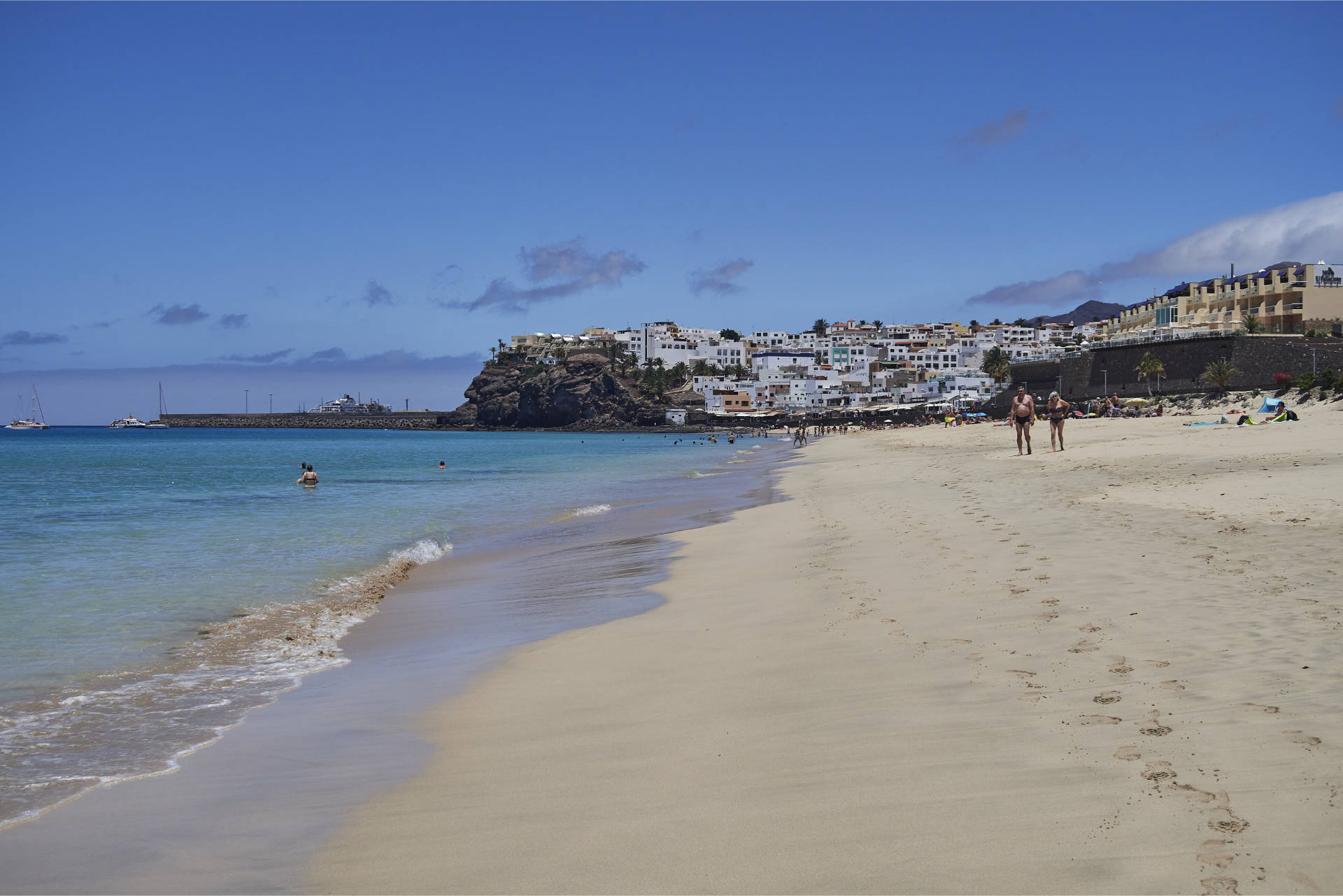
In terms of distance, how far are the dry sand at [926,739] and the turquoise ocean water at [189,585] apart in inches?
77.1

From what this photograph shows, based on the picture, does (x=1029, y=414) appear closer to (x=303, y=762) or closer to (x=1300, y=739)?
(x=1300, y=739)

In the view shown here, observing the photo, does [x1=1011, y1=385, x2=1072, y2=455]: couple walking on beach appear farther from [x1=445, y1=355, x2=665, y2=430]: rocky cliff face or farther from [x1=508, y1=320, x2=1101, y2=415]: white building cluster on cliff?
[x1=445, y1=355, x2=665, y2=430]: rocky cliff face

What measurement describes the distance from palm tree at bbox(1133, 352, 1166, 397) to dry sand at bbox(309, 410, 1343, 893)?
61.5m

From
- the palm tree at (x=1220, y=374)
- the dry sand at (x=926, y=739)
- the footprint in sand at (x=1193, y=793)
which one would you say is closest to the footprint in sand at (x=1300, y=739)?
the dry sand at (x=926, y=739)

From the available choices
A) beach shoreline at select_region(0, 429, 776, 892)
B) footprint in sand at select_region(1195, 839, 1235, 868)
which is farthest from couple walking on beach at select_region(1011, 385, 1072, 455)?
footprint in sand at select_region(1195, 839, 1235, 868)

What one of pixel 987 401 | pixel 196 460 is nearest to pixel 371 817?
pixel 196 460

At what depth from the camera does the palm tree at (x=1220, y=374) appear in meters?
56.1

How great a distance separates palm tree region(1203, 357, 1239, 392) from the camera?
184ft

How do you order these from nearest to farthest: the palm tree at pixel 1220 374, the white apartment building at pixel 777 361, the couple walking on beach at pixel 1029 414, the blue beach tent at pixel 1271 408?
the couple walking on beach at pixel 1029 414, the blue beach tent at pixel 1271 408, the palm tree at pixel 1220 374, the white apartment building at pixel 777 361

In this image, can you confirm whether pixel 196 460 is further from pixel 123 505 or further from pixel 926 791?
pixel 926 791

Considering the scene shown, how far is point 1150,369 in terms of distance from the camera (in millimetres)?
63688

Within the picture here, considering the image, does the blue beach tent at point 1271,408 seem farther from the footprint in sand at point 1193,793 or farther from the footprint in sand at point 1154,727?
the footprint in sand at point 1193,793

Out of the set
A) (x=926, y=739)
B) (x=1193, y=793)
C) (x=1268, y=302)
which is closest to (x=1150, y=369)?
(x=1268, y=302)

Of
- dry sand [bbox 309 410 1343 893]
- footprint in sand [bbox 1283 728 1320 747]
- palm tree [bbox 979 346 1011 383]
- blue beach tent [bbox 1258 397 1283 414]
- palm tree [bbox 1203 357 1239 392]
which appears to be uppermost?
palm tree [bbox 979 346 1011 383]
